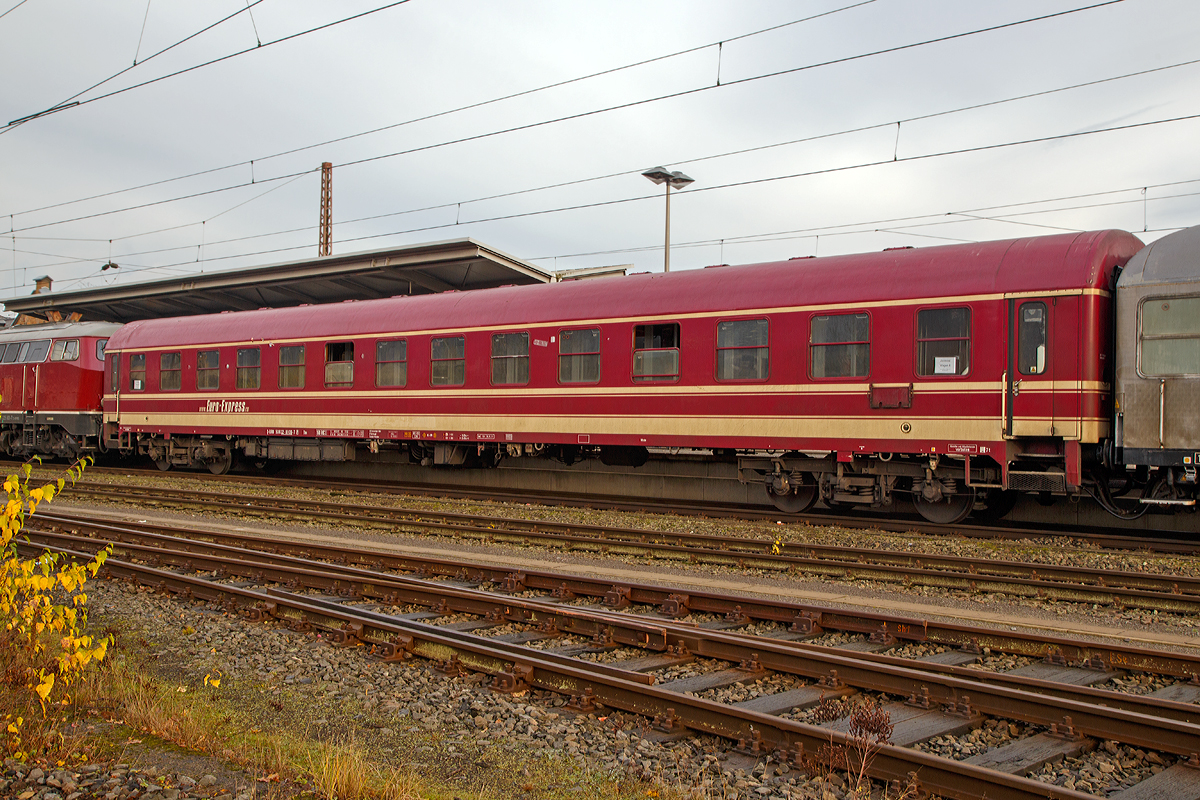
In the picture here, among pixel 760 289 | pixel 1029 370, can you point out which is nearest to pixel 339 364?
pixel 760 289

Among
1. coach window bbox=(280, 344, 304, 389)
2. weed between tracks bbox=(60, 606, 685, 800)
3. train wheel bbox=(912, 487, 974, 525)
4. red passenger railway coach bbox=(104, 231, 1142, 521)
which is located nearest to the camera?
weed between tracks bbox=(60, 606, 685, 800)

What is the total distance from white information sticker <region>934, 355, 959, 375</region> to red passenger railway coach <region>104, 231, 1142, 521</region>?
0.06 feet

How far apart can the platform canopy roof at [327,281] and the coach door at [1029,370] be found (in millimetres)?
13425

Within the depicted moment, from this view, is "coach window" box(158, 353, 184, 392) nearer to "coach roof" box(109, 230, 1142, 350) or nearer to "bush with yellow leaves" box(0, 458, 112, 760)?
"coach roof" box(109, 230, 1142, 350)

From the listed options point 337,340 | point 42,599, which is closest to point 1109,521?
point 42,599

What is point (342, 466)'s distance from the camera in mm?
23594

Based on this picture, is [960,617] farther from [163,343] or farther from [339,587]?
[163,343]

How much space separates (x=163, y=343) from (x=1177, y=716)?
2322 centimetres

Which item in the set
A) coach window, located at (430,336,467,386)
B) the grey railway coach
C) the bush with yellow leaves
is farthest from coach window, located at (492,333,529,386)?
the bush with yellow leaves

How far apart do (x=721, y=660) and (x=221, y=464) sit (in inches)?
767

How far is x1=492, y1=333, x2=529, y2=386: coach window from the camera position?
16.1 metres

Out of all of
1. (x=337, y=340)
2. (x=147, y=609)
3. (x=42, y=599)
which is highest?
(x=337, y=340)

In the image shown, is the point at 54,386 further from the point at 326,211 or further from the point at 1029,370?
the point at 1029,370

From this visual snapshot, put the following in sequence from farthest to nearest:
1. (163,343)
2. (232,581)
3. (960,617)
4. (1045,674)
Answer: (163,343)
(232,581)
(960,617)
(1045,674)
